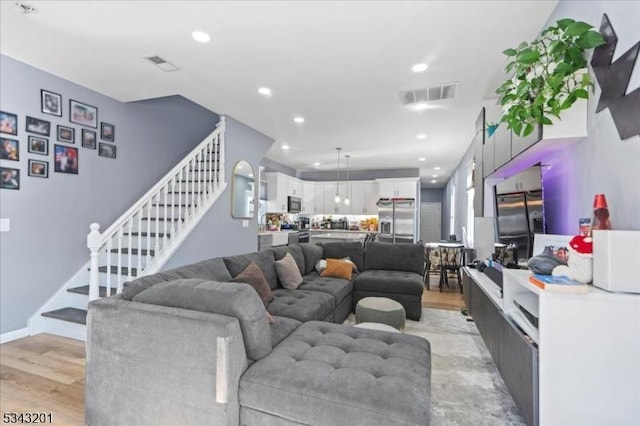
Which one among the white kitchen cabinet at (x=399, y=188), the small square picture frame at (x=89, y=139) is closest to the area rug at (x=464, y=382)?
the small square picture frame at (x=89, y=139)

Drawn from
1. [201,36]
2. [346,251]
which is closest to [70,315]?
[201,36]

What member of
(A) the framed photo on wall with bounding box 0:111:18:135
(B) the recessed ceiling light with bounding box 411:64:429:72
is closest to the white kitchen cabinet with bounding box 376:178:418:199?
(B) the recessed ceiling light with bounding box 411:64:429:72

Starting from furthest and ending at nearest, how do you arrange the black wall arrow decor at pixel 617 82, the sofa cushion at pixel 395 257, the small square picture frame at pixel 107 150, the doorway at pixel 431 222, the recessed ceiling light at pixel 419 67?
the doorway at pixel 431 222, the sofa cushion at pixel 395 257, the small square picture frame at pixel 107 150, the recessed ceiling light at pixel 419 67, the black wall arrow decor at pixel 617 82

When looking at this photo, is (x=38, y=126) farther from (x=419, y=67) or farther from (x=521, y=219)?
(x=521, y=219)

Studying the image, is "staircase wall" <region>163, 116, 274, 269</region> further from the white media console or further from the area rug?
the white media console

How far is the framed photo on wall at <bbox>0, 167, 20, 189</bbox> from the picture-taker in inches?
115

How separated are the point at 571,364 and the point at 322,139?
4.99 m

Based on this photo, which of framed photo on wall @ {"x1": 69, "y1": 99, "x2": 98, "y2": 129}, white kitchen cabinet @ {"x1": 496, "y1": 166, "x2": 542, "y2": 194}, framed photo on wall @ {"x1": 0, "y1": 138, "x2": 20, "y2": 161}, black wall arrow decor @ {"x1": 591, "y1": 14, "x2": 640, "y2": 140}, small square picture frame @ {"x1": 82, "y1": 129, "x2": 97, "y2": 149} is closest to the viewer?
black wall arrow decor @ {"x1": 591, "y1": 14, "x2": 640, "y2": 140}

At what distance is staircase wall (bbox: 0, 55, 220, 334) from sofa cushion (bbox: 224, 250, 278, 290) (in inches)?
81.4

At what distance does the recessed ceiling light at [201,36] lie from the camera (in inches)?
101

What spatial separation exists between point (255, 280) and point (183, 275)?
0.63 meters

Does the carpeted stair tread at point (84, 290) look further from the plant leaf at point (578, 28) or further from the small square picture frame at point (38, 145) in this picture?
the plant leaf at point (578, 28)

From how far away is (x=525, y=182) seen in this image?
249 centimetres

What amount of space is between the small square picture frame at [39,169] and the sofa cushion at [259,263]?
2.20 meters
